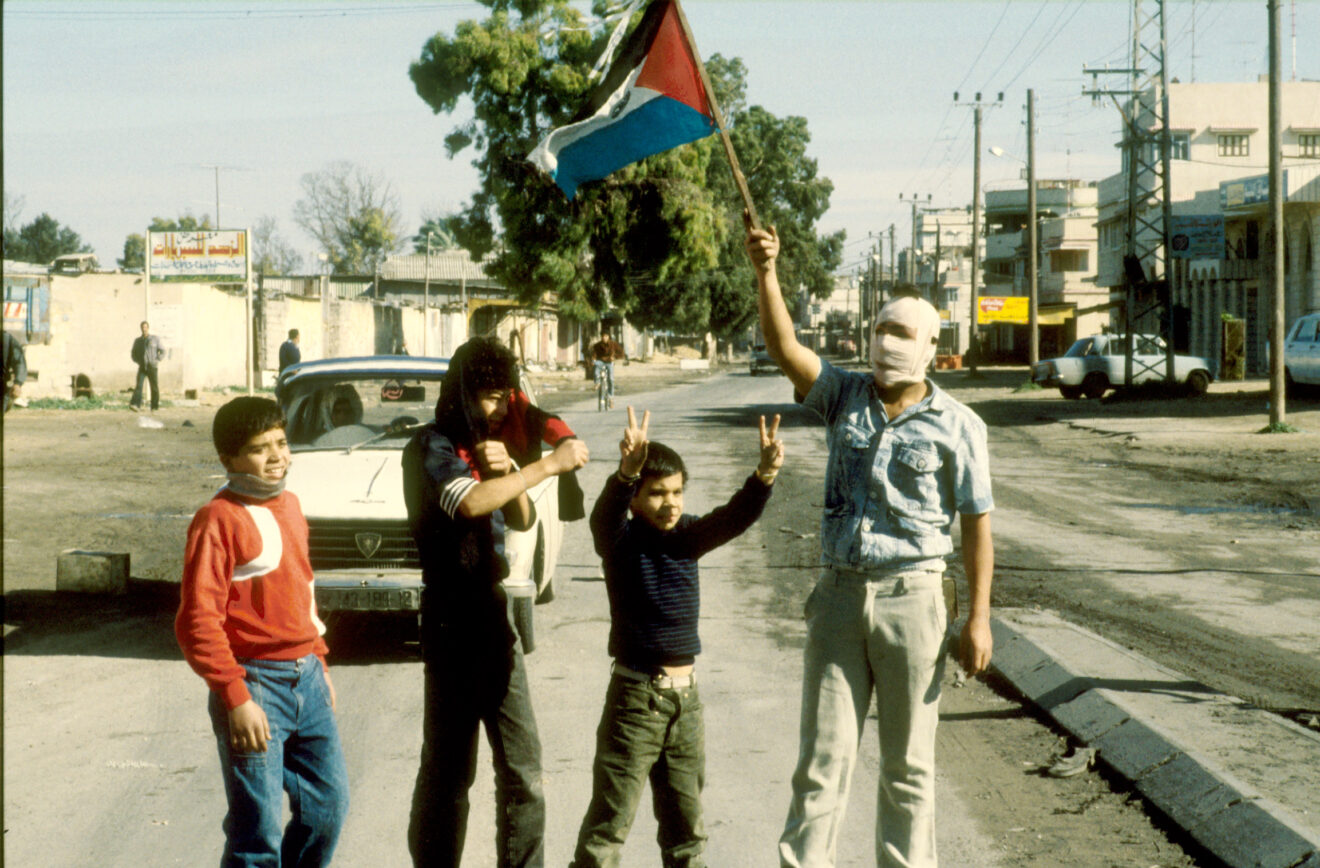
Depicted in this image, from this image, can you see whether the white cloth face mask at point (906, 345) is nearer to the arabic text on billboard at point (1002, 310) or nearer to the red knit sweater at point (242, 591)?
the red knit sweater at point (242, 591)

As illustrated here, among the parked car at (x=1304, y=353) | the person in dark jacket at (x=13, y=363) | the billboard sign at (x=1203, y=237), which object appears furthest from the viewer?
the billboard sign at (x=1203, y=237)

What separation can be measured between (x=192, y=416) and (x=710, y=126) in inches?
1032

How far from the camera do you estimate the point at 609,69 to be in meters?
5.04

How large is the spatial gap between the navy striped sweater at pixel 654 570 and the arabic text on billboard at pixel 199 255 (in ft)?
111

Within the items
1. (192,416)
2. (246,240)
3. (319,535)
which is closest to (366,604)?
(319,535)

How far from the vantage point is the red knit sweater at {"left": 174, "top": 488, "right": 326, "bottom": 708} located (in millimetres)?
3527

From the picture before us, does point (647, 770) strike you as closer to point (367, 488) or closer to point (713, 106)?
point (713, 106)

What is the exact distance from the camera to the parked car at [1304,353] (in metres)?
29.4

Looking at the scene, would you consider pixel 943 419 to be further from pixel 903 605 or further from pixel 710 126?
pixel 710 126

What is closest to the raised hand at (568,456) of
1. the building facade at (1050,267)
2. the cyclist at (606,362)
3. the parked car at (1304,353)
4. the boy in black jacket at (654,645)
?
the boy in black jacket at (654,645)

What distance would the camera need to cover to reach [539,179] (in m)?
38.6

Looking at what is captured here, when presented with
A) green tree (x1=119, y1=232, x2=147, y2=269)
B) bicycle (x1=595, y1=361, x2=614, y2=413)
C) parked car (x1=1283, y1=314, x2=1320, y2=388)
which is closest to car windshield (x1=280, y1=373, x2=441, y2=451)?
bicycle (x1=595, y1=361, x2=614, y2=413)

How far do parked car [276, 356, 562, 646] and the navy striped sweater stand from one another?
2756 mm

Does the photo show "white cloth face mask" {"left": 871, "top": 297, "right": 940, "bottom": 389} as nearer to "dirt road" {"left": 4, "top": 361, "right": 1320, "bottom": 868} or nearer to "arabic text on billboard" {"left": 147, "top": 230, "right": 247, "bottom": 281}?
"dirt road" {"left": 4, "top": 361, "right": 1320, "bottom": 868}
